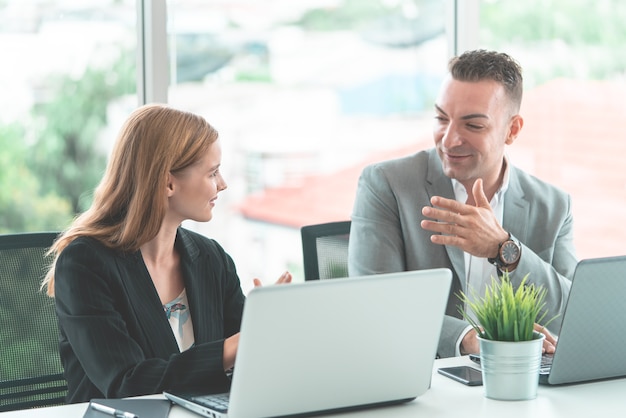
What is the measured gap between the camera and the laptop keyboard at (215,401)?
173 centimetres

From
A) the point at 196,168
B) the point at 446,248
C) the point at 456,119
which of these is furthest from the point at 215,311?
the point at 456,119

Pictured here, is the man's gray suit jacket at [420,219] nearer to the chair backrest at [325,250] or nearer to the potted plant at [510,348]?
the chair backrest at [325,250]

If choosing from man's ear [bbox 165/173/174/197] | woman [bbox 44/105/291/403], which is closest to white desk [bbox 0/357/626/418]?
woman [bbox 44/105/291/403]

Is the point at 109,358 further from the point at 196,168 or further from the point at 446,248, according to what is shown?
the point at 446,248

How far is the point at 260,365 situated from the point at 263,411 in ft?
0.34

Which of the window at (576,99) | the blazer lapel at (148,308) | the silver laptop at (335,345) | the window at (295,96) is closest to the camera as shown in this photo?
the silver laptop at (335,345)

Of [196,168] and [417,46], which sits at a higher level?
[417,46]

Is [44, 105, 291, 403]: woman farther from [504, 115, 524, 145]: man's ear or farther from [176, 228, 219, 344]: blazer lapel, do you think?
[504, 115, 524, 145]: man's ear

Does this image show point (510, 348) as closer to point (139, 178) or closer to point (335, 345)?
point (335, 345)

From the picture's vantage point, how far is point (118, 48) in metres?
3.41

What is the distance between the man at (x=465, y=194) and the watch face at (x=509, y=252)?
0.13 m

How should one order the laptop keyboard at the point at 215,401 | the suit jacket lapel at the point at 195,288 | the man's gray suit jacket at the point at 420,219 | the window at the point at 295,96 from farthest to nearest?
the window at the point at 295,96 → the man's gray suit jacket at the point at 420,219 → the suit jacket lapel at the point at 195,288 → the laptop keyboard at the point at 215,401

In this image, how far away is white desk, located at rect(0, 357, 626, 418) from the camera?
1.76 m

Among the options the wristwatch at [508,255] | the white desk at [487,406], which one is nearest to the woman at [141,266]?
the white desk at [487,406]
